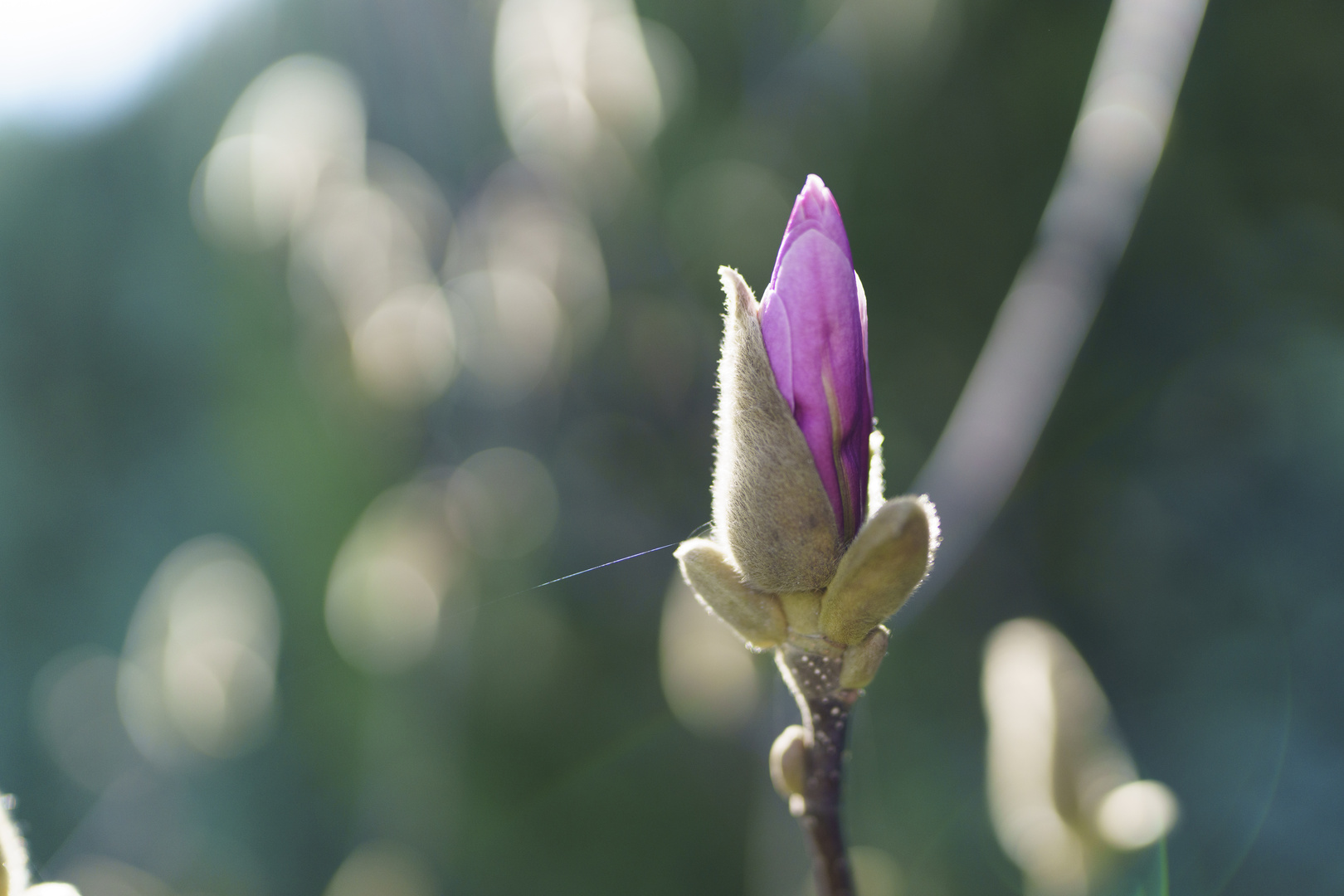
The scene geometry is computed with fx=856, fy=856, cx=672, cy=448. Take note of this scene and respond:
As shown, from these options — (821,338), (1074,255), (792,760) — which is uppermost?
(1074,255)

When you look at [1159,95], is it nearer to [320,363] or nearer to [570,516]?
[570,516]

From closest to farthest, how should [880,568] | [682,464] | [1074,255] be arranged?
[880,568]
[1074,255]
[682,464]

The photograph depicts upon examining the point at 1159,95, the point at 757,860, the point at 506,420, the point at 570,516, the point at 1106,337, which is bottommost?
the point at 757,860

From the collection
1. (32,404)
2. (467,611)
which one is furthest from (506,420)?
(32,404)

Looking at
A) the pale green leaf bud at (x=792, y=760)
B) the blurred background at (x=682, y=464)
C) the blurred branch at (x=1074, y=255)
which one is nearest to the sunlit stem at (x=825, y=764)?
the pale green leaf bud at (x=792, y=760)

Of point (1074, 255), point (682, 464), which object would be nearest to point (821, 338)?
point (1074, 255)

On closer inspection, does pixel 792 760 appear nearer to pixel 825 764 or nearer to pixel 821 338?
pixel 825 764

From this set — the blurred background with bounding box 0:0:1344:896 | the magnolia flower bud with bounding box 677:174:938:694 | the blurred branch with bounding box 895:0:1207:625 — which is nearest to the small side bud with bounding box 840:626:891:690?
the magnolia flower bud with bounding box 677:174:938:694
